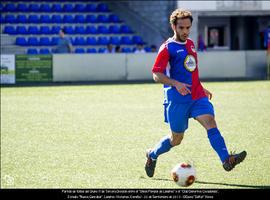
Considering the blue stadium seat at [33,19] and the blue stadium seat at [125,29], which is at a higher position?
the blue stadium seat at [33,19]

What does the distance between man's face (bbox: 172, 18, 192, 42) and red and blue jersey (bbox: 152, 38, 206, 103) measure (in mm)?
128

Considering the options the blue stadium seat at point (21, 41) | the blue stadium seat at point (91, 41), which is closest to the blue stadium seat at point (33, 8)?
the blue stadium seat at point (21, 41)

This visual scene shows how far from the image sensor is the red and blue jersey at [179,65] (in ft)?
24.3

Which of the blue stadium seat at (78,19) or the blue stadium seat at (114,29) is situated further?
the blue stadium seat at (78,19)

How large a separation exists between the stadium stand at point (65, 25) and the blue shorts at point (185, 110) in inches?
892

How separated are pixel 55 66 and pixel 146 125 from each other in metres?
12.7

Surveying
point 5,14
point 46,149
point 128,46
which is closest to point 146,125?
point 46,149

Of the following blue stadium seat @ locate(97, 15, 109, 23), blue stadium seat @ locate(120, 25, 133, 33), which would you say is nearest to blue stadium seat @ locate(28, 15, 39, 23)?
blue stadium seat @ locate(97, 15, 109, 23)

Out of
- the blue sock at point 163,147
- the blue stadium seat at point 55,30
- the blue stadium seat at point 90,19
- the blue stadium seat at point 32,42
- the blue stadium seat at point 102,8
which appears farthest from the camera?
the blue stadium seat at point 102,8

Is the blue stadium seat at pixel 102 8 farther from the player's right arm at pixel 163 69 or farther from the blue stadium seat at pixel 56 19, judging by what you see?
the player's right arm at pixel 163 69

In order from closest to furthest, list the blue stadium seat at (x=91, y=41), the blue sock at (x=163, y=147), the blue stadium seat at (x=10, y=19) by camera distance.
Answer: the blue sock at (x=163, y=147) → the blue stadium seat at (x=91, y=41) → the blue stadium seat at (x=10, y=19)

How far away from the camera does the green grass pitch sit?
8.33 m

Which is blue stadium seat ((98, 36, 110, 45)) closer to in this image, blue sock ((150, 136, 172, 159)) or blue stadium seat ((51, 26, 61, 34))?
blue stadium seat ((51, 26, 61, 34))

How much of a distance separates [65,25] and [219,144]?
84.1 feet
